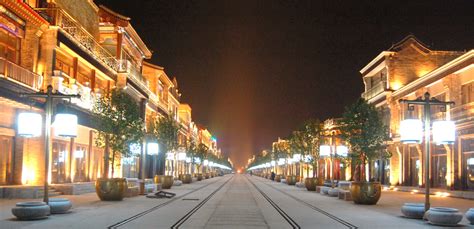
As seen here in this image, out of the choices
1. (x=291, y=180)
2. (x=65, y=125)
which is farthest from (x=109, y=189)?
(x=291, y=180)

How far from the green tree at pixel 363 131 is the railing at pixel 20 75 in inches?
697

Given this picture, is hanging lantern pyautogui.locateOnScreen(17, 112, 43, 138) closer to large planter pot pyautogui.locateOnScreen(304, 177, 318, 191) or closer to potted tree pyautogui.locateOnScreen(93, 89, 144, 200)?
potted tree pyautogui.locateOnScreen(93, 89, 144, 200)

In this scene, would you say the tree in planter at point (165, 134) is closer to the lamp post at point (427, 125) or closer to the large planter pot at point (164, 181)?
the large planter pot at point (164, 181)

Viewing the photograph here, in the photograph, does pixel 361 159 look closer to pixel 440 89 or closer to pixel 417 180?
pixel 440 89

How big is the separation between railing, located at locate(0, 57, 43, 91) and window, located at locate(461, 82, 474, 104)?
28451 millimetres

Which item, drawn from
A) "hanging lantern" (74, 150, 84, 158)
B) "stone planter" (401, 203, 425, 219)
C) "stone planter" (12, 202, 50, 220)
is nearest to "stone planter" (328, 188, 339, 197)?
"stone planter" (401, 203, 425, 219)

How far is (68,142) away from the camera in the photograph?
38.8 meters

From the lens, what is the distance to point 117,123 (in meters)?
31.2

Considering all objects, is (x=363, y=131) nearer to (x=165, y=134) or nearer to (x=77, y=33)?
(x=77, y=33)

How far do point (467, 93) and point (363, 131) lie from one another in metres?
12.0

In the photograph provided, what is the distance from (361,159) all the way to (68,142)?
791 inches

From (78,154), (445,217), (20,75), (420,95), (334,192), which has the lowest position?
(334,192)

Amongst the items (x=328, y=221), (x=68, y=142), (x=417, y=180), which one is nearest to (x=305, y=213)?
(x=328, y=221)

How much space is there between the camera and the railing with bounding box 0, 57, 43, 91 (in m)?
26.7
